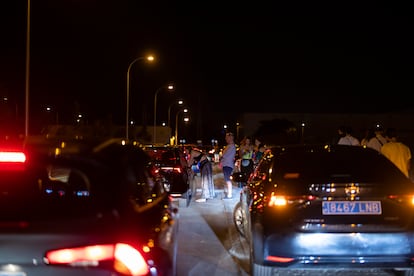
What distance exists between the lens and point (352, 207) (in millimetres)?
5527

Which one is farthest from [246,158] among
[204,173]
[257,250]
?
[257,250]

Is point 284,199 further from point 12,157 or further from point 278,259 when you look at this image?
point 12,157

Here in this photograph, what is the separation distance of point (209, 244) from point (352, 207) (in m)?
3.86

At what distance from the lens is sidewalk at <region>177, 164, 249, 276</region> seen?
7.30 m

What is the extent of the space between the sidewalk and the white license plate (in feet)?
6.38

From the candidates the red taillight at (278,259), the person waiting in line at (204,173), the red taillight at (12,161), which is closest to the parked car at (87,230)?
the red taillight at (12,161)

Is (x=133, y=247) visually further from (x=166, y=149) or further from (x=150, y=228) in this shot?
(x=166, y=149)

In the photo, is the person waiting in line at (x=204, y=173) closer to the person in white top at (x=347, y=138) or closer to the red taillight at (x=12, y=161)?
the person in white top at (x=347, y=138)

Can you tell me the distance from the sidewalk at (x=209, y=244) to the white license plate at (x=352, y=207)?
1.95m

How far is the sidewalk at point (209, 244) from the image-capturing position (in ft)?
24.0

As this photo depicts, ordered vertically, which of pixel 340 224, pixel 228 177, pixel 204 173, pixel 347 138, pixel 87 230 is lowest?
pixel 340 224

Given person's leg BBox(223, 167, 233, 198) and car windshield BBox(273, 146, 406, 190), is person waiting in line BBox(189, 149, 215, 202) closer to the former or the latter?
person's leg BBox(223, 167, 233, 198)

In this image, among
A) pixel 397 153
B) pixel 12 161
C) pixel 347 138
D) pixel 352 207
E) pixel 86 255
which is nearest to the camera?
pixel 86 255

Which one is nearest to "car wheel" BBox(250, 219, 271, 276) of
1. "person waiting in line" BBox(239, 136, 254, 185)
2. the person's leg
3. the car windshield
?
the car windshield
